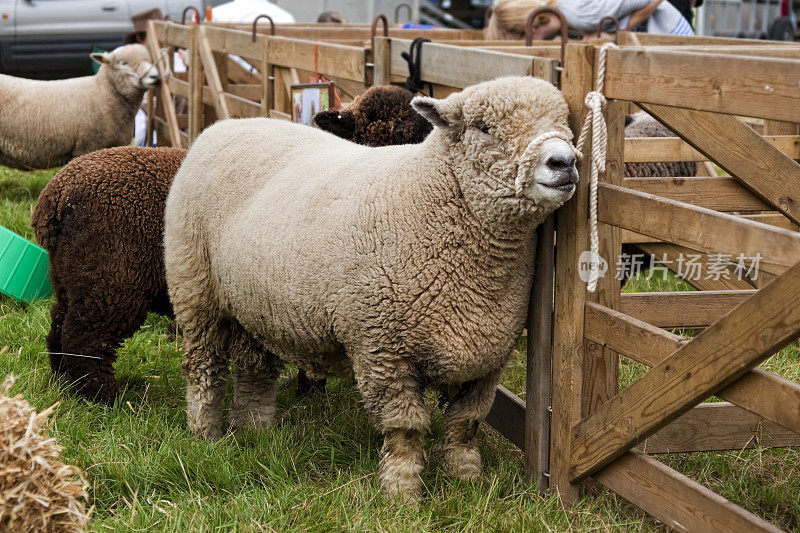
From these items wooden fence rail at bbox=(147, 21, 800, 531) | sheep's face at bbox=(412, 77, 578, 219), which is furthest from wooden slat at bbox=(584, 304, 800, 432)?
sheep's face at bbox=(412, 77, 578, 219)

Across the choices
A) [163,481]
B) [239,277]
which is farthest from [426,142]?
[163,481]

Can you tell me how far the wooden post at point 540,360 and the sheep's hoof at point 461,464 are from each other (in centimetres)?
19

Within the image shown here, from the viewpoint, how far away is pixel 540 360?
3.03 m

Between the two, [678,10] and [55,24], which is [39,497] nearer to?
[678,10]

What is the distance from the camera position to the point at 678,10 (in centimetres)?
885

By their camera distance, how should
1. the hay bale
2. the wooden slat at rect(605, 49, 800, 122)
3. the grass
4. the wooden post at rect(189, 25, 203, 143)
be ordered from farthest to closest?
1. the wooden post at rect(189, 25, 203, 143)
2. the grass
3. the hay bale
4. the wooden slat at rect(605, 49, 800, 122)

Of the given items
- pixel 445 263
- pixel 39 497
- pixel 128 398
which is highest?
pixel 445 263

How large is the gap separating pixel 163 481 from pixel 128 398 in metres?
1.00

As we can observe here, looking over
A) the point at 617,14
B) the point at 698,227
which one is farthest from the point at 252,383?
the point at 617,14

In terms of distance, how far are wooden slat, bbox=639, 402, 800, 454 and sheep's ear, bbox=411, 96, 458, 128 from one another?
1.32 meters

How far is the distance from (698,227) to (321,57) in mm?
3283

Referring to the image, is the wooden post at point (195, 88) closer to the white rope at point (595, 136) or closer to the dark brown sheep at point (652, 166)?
the dark brown sheep at point (652, 166)

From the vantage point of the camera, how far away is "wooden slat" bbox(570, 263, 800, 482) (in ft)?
6.80

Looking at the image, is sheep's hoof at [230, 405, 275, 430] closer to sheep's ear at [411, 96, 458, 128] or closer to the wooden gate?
the wooden gate
